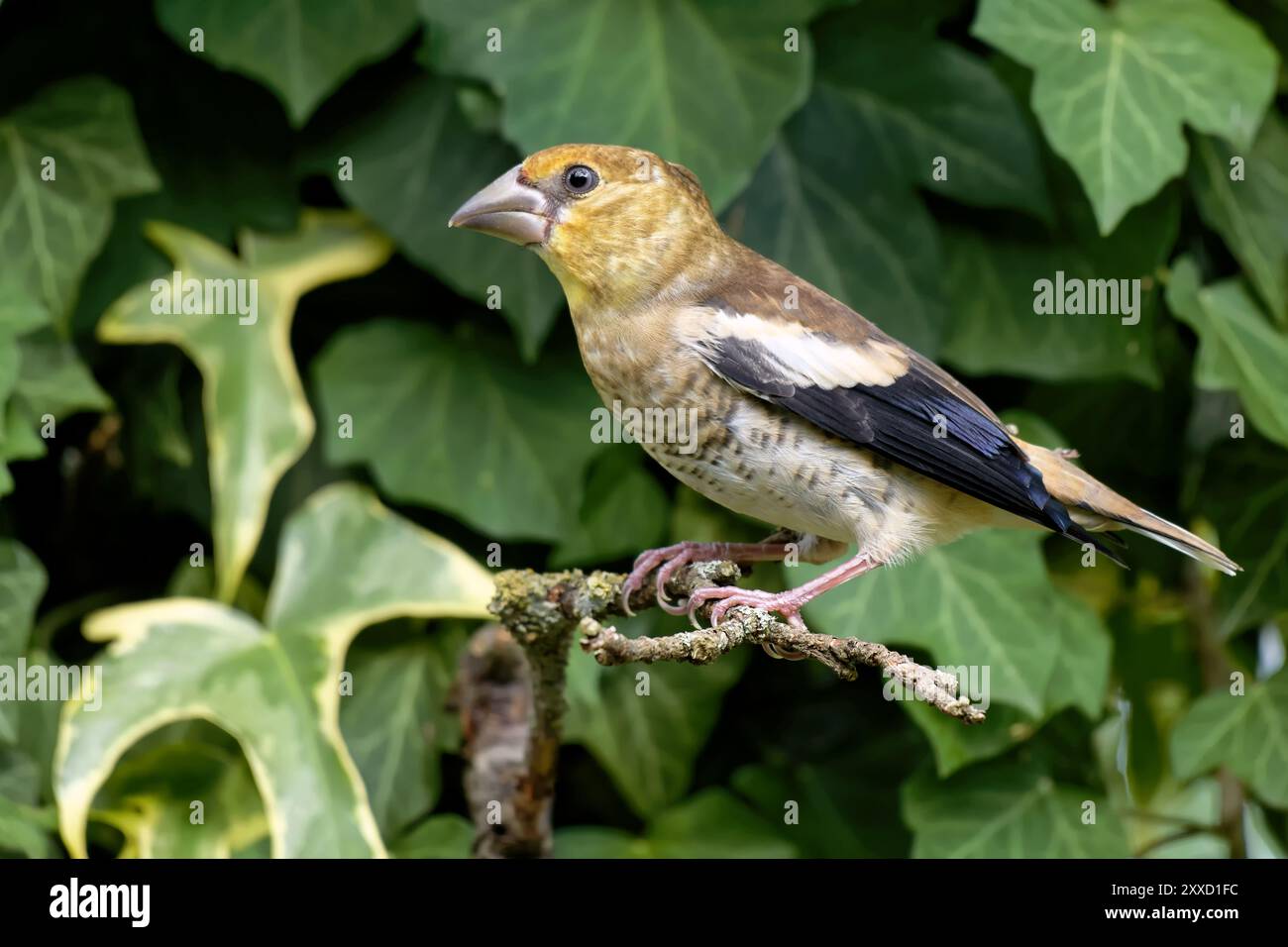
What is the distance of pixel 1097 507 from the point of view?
2250 mm

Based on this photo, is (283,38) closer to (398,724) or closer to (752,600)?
(398,724)

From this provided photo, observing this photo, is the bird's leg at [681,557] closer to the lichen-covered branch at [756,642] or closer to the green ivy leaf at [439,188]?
the lichen-covered branch at [756,642]

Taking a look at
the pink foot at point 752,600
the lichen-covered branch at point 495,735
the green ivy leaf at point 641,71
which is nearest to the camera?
the pink foot at point 752,600

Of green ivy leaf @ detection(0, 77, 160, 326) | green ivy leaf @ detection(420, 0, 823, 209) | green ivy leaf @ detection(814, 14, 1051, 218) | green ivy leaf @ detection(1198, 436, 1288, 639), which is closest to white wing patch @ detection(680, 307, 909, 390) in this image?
green ivy leaf @ detection(420, 0, 823, 209)

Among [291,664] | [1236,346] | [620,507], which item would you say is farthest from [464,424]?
[1236,346]

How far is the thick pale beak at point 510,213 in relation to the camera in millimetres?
2053

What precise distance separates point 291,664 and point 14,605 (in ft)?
1.76

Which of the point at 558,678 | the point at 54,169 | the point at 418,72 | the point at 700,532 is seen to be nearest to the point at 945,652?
the point at 700,532

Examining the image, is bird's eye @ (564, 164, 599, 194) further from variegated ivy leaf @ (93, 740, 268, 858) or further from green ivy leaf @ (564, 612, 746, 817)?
variegated ivy leaf @ (93, 740, 268, 858)

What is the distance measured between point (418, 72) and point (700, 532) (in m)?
1.17

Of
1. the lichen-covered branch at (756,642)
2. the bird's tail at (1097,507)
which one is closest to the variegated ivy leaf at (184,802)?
the lichen-covered branch at (756,642)

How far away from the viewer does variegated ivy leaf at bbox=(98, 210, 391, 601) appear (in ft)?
9.72

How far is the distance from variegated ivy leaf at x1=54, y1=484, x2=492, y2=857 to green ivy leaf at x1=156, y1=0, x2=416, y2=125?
32.9 inches

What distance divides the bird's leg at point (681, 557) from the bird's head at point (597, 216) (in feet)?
1.30
